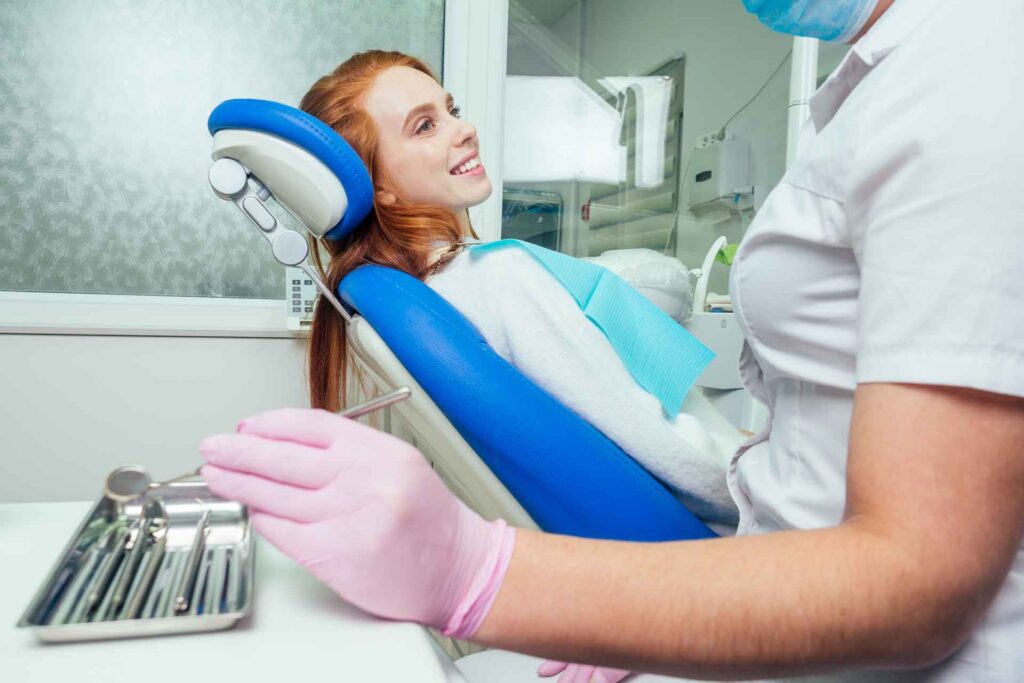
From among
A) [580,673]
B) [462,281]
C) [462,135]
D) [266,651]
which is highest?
[462,135]

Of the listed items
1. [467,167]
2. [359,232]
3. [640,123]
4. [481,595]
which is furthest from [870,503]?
[640,123]

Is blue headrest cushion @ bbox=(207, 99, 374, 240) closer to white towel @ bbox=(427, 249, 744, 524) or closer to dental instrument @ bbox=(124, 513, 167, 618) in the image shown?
white towel @ bbox=(427, 249, 744, 524)

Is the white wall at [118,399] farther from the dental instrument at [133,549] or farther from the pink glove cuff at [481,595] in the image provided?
the pink glove cuff at [481,595]

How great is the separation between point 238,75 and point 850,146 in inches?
59.9

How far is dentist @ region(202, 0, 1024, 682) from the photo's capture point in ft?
1.29

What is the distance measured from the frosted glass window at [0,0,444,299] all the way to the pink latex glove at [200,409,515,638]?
1280 mm

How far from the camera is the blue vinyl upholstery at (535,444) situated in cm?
75

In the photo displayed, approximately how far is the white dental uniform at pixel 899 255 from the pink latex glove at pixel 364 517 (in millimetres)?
283

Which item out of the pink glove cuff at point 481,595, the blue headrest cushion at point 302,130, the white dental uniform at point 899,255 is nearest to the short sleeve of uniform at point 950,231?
the white dental uniform at point 899,255

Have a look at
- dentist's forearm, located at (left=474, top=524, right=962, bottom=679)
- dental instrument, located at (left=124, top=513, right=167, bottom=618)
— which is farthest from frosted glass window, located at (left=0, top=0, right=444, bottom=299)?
dentist's forearm, located at (left=474, top=524, right=962, bottom=679)

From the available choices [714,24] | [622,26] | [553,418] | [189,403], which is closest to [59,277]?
[189,403]

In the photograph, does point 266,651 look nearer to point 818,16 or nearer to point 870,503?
point 870,503

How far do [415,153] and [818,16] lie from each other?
757 millimetres

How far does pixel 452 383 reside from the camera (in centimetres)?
76
